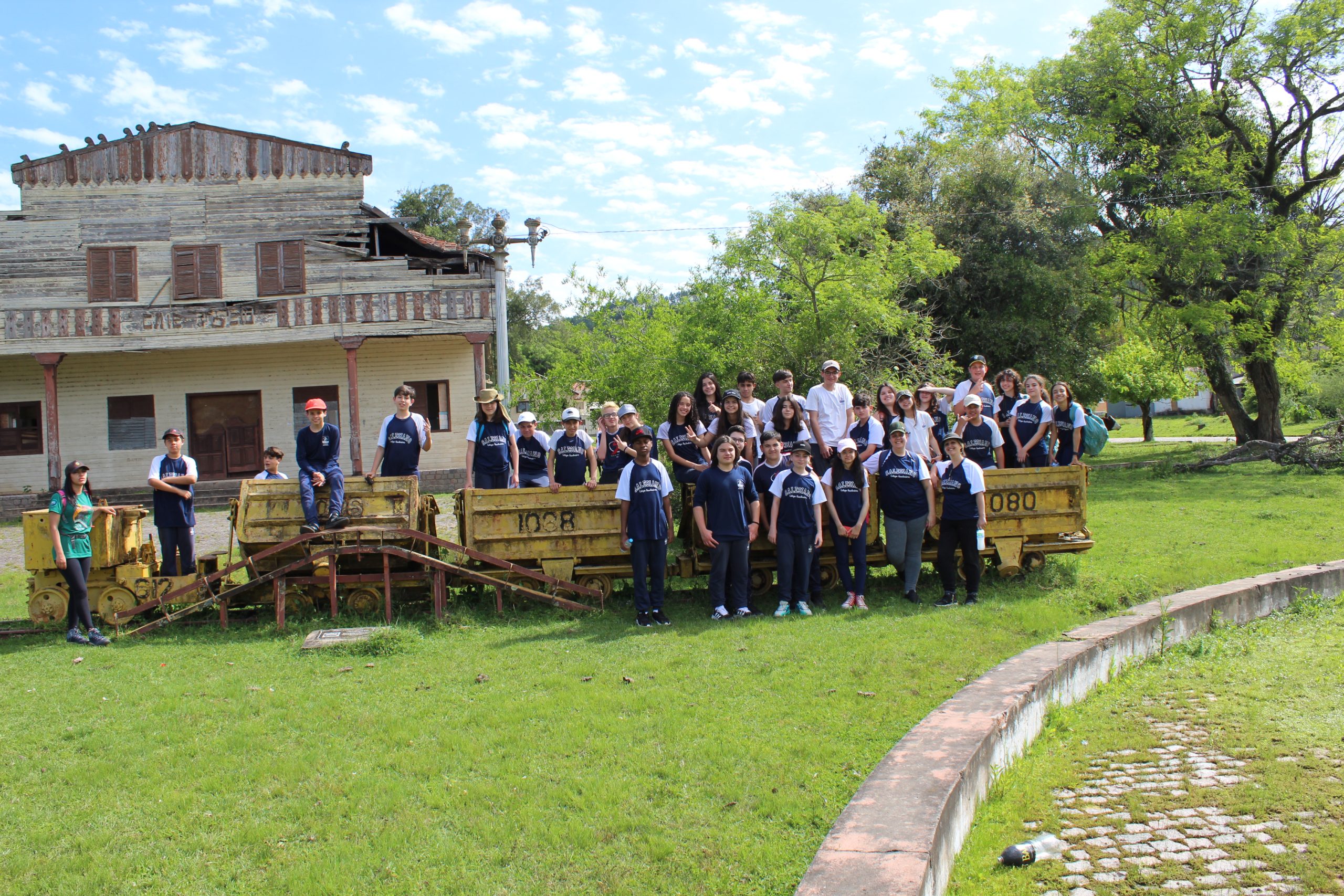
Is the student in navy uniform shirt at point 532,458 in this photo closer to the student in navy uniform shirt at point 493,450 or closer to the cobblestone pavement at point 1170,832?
the student in navy uniform shirt at point 493,450

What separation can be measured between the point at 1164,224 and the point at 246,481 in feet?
70.4

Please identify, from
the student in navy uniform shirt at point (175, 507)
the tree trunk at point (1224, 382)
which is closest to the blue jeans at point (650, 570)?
the student in navy uniform shirt at point (175, 507)

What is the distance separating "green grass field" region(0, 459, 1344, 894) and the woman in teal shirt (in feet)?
1.38

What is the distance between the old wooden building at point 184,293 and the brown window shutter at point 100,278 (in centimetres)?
3

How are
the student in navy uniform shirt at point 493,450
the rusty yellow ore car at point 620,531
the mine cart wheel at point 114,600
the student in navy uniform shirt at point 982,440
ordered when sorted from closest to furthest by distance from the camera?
the mine cart wheel at point 114,600 < the rusty yellow ore car at point 620,531 < the student in navy uniform shirt at point 493,450 < the student in navy uniform shirt at point 982,440

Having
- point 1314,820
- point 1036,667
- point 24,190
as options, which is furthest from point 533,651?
point 24,190

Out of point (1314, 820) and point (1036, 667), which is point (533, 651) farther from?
point (1314, 820)

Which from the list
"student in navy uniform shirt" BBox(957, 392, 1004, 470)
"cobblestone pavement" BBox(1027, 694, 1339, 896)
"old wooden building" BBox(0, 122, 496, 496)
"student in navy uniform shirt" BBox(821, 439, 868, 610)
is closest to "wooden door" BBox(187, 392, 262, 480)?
"old wooden building" BBox(0, 122, 496, 496)

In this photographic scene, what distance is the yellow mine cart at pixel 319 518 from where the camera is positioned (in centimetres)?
870

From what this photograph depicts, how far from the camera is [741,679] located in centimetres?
630

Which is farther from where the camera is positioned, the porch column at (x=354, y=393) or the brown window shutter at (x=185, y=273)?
the brown window shutter at (x=185, y=273)

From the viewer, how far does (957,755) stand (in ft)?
14.3

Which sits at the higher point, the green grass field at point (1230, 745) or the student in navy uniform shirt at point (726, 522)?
the student in navy uniform shirt at point (726, 522)

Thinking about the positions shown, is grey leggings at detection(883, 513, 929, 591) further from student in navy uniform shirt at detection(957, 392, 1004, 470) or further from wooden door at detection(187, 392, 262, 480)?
wooden door at detection(187, 392, 262, 480)
